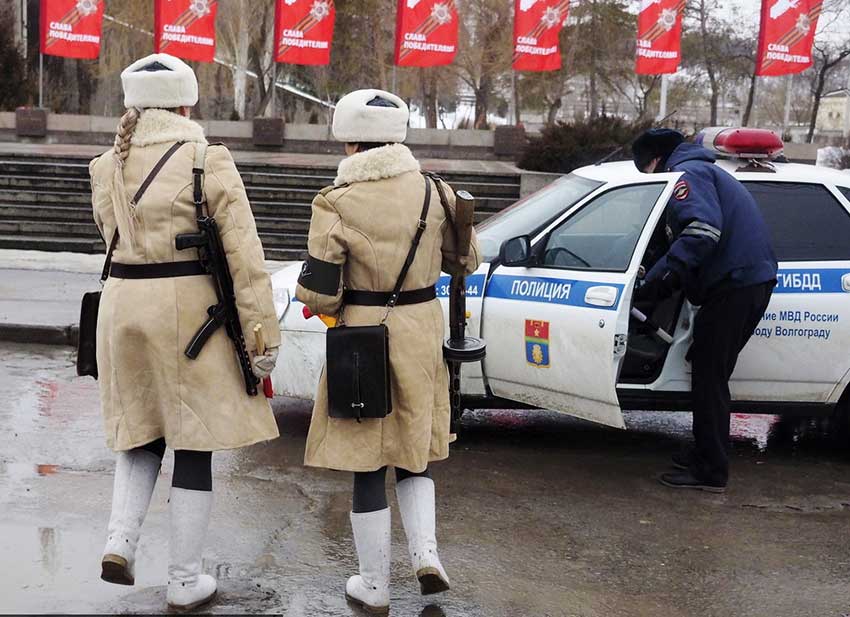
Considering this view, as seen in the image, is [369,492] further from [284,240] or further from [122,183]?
[284,240]

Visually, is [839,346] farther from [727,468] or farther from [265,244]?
[265,244]

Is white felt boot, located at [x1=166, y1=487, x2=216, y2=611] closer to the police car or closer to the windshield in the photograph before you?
the police car

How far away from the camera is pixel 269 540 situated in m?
4.73

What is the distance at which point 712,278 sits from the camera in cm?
552

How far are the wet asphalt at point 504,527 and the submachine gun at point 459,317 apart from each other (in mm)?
789

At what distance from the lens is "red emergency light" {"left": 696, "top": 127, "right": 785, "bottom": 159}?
20.4 ft

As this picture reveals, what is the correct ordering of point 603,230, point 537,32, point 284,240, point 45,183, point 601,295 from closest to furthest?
point 601,295, point 603,230, point 284,240, point 45,183, point 537,32

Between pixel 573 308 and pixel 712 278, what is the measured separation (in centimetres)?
71

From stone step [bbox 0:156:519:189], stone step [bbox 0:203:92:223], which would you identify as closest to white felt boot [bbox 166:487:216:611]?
stone step [bbox 0:203:92:223]

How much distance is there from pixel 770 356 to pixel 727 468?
694mm

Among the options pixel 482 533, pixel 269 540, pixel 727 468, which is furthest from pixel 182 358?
pixel 727 468

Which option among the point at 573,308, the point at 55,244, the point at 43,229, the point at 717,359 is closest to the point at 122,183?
the point at 573,308

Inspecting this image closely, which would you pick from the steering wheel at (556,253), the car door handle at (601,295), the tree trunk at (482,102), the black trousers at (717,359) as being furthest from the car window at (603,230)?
the tree trunk at (482,102)

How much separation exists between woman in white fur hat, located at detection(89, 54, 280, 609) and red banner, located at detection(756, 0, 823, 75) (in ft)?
81.2
